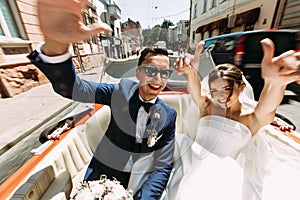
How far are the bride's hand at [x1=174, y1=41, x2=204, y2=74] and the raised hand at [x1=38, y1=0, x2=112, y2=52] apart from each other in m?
0.48

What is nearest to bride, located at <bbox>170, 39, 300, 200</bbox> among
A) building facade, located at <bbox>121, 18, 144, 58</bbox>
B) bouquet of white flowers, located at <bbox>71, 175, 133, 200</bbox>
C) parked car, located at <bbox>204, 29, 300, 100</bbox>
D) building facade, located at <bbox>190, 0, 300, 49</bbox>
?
building facade, located at <bbox>121, 18, 144, 58</bbox>

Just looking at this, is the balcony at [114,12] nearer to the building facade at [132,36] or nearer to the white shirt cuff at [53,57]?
the building facade at [132,36]

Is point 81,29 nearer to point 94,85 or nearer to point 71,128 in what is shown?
point 94,85

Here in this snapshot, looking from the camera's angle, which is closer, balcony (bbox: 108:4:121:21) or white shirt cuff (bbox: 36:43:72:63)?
white shirt cuff (bbox: 36:43:72:63)

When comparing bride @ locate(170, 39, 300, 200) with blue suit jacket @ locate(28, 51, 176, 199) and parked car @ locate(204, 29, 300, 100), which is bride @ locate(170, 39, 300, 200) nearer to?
blue suit jacket @ locate(28, 51, 176, 199)

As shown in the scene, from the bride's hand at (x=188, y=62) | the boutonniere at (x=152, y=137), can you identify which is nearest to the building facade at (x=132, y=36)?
the bride's hand at (x=188, y=62)

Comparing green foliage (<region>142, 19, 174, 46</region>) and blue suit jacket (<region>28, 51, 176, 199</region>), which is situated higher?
green foliage (<region>142, 19, 174, 46</region>)

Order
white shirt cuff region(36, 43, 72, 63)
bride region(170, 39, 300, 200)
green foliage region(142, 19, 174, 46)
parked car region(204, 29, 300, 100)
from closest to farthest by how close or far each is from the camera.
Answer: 1. white shirt cuff region(36, 43, 72, 63)
2. bride region(170, 39, 300, 200)
3. green foliage region(142, 19, 174, 46)
4. parked car region(204, 29, 300, 100)

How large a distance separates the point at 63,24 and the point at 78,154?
100cm

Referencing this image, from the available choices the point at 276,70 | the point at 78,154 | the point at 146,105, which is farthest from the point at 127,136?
the point at 276,70

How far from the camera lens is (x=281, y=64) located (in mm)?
568

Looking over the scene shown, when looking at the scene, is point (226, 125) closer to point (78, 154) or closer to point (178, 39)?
point (178, 39)

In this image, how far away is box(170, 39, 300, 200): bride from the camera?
60cm

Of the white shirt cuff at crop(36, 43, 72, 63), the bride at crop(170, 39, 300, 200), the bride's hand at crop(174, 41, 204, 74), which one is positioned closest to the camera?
the white shirt cuff at crop(36, 43, 72, 63)
